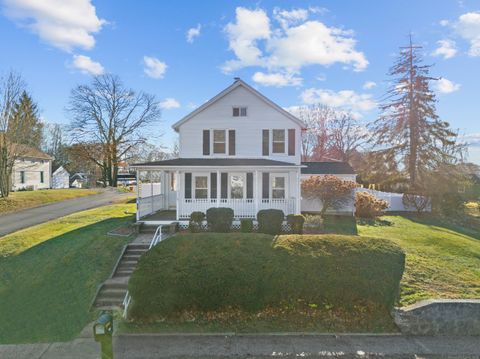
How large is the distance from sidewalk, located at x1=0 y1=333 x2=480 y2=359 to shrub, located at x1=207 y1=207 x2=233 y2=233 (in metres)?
6.48

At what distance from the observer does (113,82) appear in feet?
138

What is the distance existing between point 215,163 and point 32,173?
32.5 metres

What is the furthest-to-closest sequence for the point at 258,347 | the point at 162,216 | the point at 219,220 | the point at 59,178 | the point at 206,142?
the point at 59,178 → the point at 206,142 → the point at 162,216 → the point at 219,220 → the point at 258,347

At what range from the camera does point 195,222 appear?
12.8 meters

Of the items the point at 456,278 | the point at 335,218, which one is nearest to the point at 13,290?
the point at 456,278

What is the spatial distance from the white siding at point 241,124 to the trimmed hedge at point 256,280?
9989 millimetres

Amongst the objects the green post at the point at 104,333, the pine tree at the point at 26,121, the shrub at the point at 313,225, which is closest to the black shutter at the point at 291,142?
the shrub at the point at 313,225

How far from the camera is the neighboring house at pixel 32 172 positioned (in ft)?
107

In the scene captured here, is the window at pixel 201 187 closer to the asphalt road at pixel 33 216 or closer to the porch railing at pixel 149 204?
the porch railing at pixel 149 204

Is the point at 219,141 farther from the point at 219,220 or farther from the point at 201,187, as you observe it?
the point at 219,220

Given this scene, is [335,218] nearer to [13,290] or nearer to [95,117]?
[13,290]

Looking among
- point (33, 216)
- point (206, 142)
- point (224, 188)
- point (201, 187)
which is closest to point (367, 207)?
point (224, 188)

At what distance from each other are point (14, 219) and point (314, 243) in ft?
64.4

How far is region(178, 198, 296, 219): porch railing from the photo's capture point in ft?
45.8
